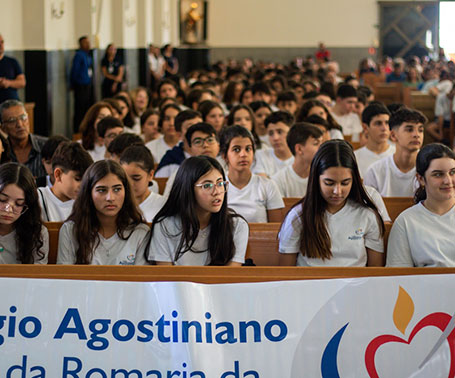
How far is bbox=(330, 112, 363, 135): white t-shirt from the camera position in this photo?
999cm

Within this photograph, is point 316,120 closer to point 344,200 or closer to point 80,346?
point 344,200

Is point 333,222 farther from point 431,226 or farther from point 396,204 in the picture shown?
point 396,204

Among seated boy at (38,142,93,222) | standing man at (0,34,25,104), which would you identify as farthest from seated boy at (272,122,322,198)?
standing man at (0,34,25,104)

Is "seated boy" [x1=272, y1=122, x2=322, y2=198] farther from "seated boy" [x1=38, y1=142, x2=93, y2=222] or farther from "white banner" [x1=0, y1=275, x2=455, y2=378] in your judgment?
"white banner" [x1=0, y1=275, x2=455, y2=378]

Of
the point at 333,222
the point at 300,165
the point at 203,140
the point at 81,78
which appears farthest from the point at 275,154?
the point at 81,78

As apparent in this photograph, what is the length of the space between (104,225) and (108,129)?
300 cm

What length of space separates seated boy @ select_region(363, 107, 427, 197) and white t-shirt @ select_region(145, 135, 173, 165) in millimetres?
2643

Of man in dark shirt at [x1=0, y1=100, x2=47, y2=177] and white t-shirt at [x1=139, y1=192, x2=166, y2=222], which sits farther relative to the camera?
man in dark shirt at [x1=0, y1=100, x2=47, y2=177]

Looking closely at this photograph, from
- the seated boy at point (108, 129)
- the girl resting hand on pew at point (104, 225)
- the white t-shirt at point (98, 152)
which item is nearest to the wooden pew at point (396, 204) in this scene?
the girl resting hand on pew at point (104, 225)

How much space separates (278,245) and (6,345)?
1.75 m

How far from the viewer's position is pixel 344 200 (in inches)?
158

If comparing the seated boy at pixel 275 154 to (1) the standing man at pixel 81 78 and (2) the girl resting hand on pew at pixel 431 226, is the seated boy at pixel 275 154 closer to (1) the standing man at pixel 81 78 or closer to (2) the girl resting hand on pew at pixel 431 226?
(2) the girl resting hand on pew at pixel 431 226

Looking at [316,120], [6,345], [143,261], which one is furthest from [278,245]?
[316,120]

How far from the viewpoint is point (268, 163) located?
22.3 feet
